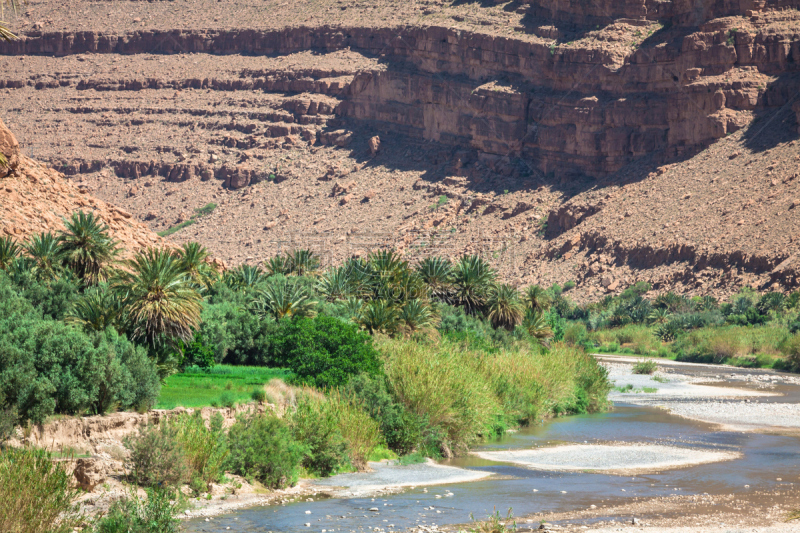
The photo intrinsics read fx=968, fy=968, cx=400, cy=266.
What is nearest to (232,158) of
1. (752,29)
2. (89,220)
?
(752,29)

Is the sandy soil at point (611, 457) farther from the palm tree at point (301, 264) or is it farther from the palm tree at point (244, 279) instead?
the palm tree at point (301, 264)

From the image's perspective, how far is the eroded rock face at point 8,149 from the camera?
143 feet

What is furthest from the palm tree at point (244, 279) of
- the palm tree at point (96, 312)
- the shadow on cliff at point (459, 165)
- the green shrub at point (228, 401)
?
the shadow on cliff at point (459, 165)

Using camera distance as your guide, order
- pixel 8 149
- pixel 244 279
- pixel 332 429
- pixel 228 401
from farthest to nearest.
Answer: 1. pixel 244 279
2. pixel 8 149
3. pixel 228 401
4. pixel 332 429

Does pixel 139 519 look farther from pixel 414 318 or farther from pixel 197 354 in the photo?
pixel 414 318

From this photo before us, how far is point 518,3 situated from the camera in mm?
118625

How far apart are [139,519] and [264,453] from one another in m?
6.31

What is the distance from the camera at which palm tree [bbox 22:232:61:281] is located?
33.5 meters

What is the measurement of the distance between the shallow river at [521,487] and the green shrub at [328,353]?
408cm

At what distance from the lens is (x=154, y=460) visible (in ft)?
62.2

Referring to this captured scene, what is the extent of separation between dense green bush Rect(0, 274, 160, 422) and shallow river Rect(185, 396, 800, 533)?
14.8 feet

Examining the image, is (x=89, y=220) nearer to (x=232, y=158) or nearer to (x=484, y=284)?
(x=484, y=284)

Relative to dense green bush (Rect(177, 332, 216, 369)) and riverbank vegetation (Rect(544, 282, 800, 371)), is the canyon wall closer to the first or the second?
riverbank vegetation (Rect(544, 282, 800, 371))

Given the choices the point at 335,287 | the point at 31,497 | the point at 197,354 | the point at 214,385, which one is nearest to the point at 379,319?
the point at 335,287
